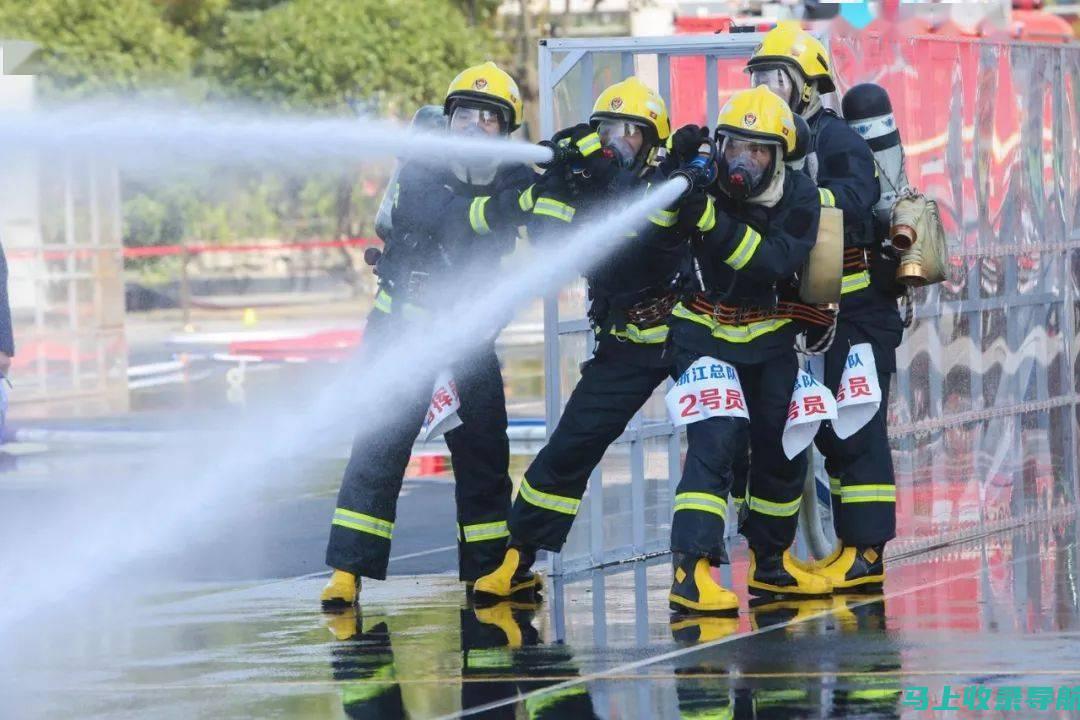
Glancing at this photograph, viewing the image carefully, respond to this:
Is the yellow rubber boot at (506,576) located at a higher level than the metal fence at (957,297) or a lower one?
lower

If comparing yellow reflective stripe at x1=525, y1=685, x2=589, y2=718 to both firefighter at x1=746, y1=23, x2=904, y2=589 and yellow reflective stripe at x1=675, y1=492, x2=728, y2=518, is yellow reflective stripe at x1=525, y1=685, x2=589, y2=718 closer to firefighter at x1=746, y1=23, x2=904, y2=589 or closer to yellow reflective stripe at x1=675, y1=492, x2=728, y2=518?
yellow reflective stripe at x1=675, y1=492, x2=728, y2=518

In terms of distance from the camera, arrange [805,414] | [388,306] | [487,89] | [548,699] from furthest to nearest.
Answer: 1. [388,306]
2. [487,89]
3. [805,414]
4. [548,699]

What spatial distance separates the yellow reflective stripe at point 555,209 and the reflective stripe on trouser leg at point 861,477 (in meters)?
1.23

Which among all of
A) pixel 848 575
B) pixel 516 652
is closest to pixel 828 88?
pixel 848 575

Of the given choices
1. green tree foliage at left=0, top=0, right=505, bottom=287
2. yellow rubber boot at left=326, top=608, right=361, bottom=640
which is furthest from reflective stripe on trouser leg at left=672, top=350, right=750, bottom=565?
green tree foliage at left=0, top=0, right=505, bottom=287

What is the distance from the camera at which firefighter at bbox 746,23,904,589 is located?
7.94 meters

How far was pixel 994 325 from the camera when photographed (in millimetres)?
9570

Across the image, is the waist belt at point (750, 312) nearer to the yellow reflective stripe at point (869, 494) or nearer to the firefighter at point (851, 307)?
the firefighter at point (851, 307)

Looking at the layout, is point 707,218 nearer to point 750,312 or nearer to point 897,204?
point 750,312

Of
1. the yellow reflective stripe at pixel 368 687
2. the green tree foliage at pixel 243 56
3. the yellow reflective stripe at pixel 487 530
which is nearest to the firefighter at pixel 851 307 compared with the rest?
the yellow reflective stripe at pixel 487 530

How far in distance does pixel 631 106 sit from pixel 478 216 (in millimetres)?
673

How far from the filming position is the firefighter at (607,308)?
24.7 feet

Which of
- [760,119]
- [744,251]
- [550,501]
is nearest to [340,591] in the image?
[550,501]

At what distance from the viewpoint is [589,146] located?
293 inches
